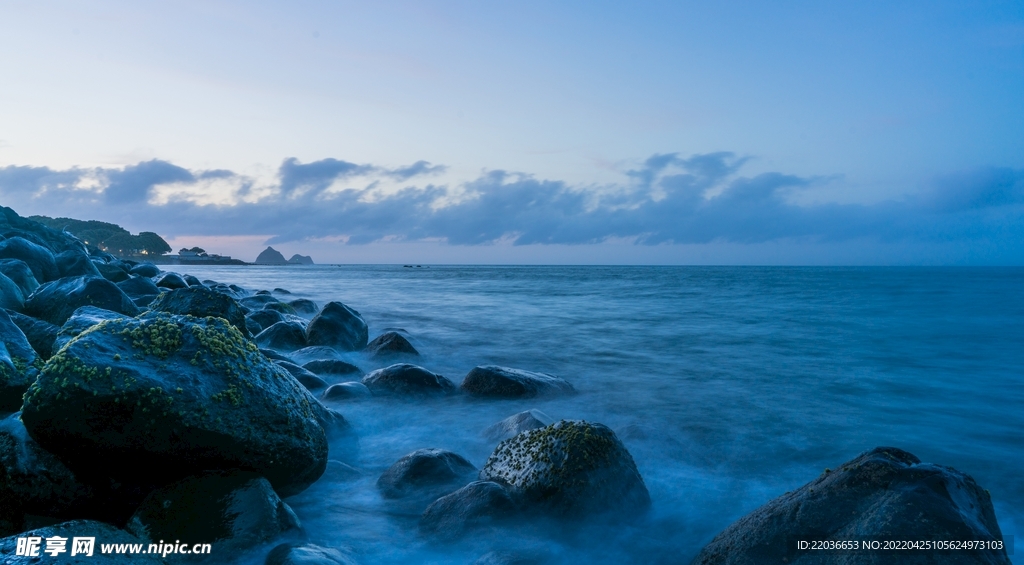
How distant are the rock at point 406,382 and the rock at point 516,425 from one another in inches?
64.7

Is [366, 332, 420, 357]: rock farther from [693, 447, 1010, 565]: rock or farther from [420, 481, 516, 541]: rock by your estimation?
[693, 447, 1010, 565]: rock

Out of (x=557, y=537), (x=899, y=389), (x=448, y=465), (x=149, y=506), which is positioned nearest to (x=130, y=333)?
(x=149, y=506)

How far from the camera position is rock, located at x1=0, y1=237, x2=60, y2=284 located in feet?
37.6

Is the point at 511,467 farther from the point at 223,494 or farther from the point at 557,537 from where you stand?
the point at 223,494

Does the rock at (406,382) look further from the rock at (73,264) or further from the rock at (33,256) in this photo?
the rock at (73,264)

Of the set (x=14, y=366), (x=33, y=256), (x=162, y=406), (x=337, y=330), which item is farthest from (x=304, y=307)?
(x=162, y=406)

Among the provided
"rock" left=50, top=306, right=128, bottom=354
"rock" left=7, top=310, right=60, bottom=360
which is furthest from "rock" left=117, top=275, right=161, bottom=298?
"rock" left=50, top=306, right=128, bottom=354

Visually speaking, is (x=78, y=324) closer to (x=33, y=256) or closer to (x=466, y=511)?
(x=466, y=511)

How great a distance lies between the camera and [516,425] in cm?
609

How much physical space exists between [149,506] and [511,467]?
255cm

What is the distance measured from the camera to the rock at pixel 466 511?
4.04 metres

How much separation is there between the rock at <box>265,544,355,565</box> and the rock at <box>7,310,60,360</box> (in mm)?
3851

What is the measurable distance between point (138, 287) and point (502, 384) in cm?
969

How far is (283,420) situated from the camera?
157 inches
